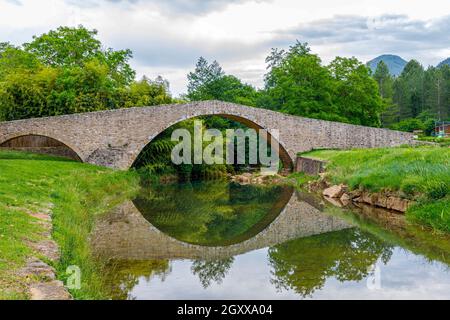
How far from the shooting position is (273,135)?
1115 inches

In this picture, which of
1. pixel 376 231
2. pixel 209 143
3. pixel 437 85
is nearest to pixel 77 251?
pixel 376 231

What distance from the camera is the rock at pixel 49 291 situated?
17.5 ft

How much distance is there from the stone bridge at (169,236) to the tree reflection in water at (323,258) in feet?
2.43

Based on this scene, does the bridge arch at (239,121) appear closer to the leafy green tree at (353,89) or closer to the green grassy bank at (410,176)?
the leafy green tree at (353,89)

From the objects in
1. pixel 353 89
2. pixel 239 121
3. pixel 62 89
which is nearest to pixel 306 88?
pixel 353 89

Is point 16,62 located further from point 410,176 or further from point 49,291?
point 49,291

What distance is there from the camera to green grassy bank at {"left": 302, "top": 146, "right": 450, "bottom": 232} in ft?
38.2

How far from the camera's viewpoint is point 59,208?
1121 centimetres

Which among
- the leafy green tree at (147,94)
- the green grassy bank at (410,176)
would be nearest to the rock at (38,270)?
the green grassy bank at (410,176)

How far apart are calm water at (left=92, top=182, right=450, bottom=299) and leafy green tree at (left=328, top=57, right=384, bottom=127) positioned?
1890cm

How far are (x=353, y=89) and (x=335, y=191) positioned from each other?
56.7ft

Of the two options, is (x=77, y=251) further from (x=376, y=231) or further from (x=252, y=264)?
(x=376, y=231)

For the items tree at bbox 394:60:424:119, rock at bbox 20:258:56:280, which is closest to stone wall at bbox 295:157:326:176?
rock at bbox 20:258:56:280
